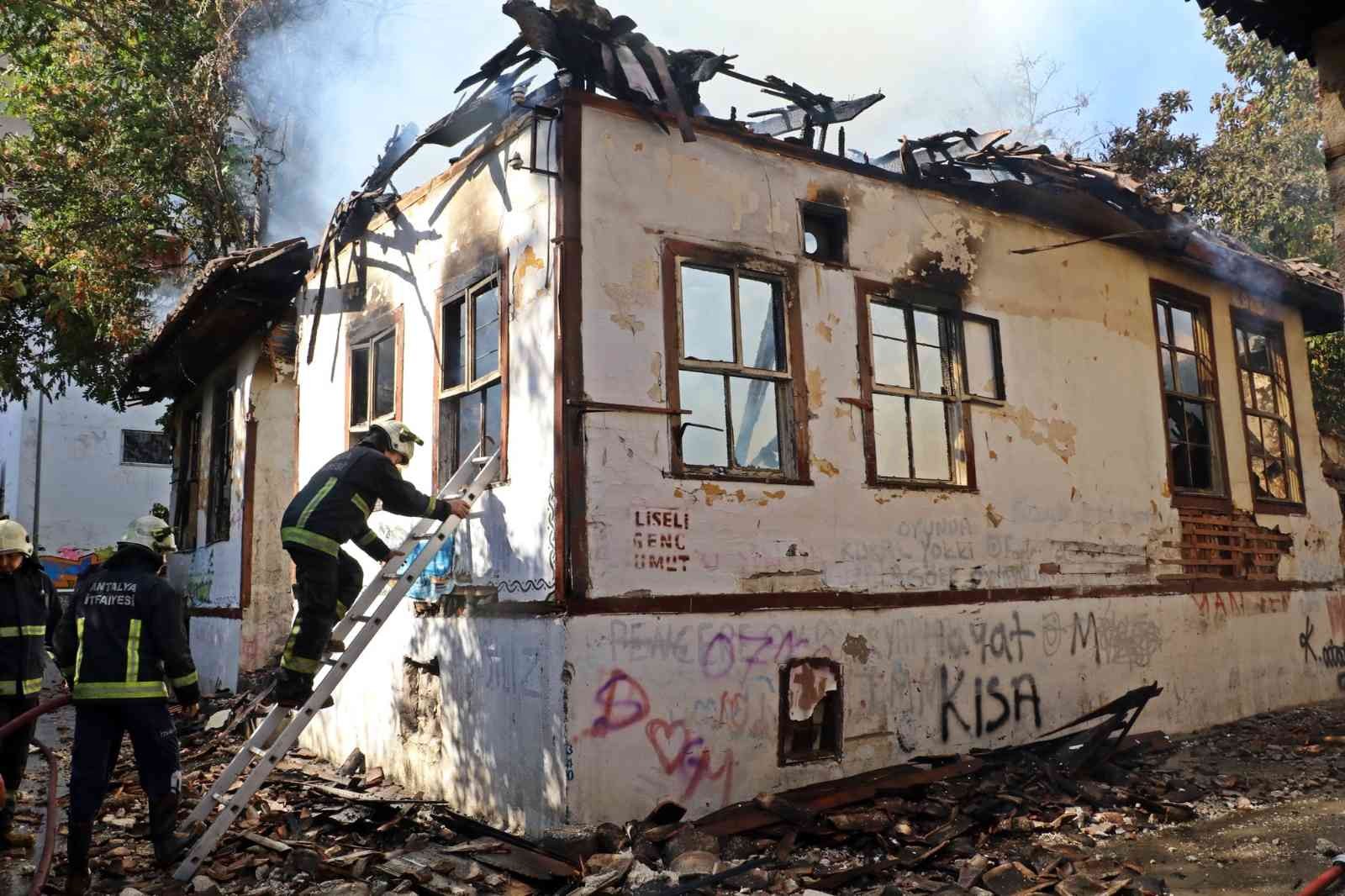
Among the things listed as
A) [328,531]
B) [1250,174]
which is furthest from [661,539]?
[1250,174]

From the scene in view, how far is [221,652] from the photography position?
1140cm

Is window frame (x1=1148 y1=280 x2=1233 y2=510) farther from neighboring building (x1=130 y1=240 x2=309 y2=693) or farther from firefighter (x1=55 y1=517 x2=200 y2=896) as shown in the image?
firefighter (x1=55 y1=517 x2=200 y2=896)

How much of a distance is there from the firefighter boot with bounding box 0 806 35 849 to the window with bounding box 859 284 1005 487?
6071 mm

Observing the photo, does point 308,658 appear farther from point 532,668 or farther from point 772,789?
point 772,789

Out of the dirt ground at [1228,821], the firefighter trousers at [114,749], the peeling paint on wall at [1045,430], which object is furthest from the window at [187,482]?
the peeling paint on wall at [1045,430]

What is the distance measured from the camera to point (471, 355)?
7324mm

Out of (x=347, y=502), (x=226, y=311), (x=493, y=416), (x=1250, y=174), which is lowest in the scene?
(x=347, y=502)

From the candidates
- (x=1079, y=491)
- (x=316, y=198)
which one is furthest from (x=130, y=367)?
(x=1079, y=491)

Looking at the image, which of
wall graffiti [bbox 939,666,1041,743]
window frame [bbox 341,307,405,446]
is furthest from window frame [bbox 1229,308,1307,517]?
window frame [bbox 341,307,405,446]

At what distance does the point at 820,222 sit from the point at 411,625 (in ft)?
14.4

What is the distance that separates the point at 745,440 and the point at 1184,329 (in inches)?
249

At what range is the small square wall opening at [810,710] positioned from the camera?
6.79 m

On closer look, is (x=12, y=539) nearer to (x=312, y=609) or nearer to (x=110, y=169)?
(x=312, y=609)

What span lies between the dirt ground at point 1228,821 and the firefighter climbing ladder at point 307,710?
15.4 inches
